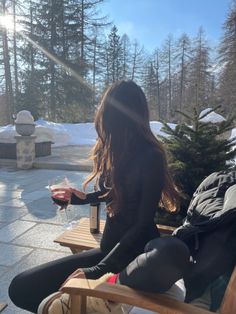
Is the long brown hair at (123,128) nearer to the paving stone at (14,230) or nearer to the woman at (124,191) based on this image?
the woman at (124,191)

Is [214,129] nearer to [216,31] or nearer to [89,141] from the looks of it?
[89,141]

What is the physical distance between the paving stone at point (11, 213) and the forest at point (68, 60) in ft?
39.2

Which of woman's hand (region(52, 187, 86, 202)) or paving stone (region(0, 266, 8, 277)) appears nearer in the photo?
woman's hand (region(52, 187, 86, 202))

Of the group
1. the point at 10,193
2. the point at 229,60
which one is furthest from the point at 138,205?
the point at 229,60

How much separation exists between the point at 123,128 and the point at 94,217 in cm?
86

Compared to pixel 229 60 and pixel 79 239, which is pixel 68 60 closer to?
pixel 229 60

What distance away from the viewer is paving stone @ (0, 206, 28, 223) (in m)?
3.95

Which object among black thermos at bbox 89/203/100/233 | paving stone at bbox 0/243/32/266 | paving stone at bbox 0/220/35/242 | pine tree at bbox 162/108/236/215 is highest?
pine tree at bbox 162/108/236/215

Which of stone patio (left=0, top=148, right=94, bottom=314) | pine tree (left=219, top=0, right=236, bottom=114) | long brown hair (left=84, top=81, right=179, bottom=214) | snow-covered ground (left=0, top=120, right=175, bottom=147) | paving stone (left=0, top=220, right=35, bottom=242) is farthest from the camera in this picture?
pine tree (left=219, top=0, right=236, bottom=114)

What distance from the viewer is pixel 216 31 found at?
19.5 metres

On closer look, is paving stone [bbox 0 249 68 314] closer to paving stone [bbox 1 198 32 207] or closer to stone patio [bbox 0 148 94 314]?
stone patio [bbox 0 148 94 314]

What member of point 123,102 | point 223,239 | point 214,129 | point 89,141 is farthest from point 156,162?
point 89,141

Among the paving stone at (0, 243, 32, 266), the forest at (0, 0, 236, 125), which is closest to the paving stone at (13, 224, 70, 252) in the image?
the paving stone at (0, 243, 32, 266)

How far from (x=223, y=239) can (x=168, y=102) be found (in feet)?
96.6
